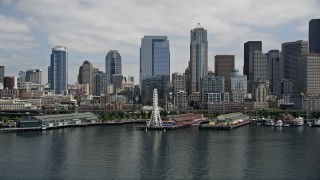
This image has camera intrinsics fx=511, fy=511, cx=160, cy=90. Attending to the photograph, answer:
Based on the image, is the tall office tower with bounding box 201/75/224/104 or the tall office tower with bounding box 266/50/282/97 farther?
the tall office tower with bounding box 266/50/282/97

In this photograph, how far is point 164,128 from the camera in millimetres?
75812

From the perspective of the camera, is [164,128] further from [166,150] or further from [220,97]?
[220,97]

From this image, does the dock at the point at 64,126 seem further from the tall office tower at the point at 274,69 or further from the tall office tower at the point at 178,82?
the tall office tower at the point at 274,69

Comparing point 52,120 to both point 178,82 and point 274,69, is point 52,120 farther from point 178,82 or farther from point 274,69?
point 274,69

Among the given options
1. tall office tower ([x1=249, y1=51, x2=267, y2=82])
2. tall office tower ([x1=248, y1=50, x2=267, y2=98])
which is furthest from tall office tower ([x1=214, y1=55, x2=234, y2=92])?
tall office tower ([x1=249, y1=51, x2=267, y2=82])

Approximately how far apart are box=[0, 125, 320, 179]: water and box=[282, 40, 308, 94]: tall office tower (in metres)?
114

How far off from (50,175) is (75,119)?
50.5m

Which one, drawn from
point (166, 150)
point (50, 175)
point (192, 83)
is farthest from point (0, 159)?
point (192, 83)

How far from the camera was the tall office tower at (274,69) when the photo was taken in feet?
634

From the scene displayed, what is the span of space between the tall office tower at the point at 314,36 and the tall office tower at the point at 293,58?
44.7ft

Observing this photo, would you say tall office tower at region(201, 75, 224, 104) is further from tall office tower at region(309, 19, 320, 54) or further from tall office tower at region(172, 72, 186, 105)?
tall office tower at region(309, 19, 320, 54)

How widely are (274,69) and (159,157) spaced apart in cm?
15910

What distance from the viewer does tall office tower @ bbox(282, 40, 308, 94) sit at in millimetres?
169750

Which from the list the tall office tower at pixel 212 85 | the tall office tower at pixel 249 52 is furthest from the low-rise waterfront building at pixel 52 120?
the tall office tower at pixel 249 52
